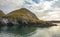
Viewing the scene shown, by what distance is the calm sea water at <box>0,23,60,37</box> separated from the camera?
8613 millimetres

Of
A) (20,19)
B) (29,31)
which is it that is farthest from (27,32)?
(20,19)

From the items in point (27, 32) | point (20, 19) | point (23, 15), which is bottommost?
point (27, 32)

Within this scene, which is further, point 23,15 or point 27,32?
point 23,15

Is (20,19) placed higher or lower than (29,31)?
higher

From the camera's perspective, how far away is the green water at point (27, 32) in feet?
28.2

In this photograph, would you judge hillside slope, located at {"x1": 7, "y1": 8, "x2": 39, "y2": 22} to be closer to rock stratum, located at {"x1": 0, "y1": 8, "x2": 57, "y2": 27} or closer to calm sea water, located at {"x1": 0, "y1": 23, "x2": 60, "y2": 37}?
rock stratum, located at {"x1": 0, "y1": 8, "x2": 57, "y2": 27}

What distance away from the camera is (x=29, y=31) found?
30.7 ft

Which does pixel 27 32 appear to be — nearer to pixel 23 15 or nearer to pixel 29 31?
pixel 29 31

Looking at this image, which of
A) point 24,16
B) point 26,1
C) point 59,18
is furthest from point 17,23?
point 59,18

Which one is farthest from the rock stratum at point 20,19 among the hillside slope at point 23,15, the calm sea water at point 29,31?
the calm sea water at point 29,31

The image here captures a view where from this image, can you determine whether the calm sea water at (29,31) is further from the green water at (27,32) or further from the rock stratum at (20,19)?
the rock stratum at (20,19)

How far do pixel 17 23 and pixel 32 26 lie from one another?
0.67 m

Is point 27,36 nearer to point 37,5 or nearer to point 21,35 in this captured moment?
point 21,35

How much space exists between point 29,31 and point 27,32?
202 mm
